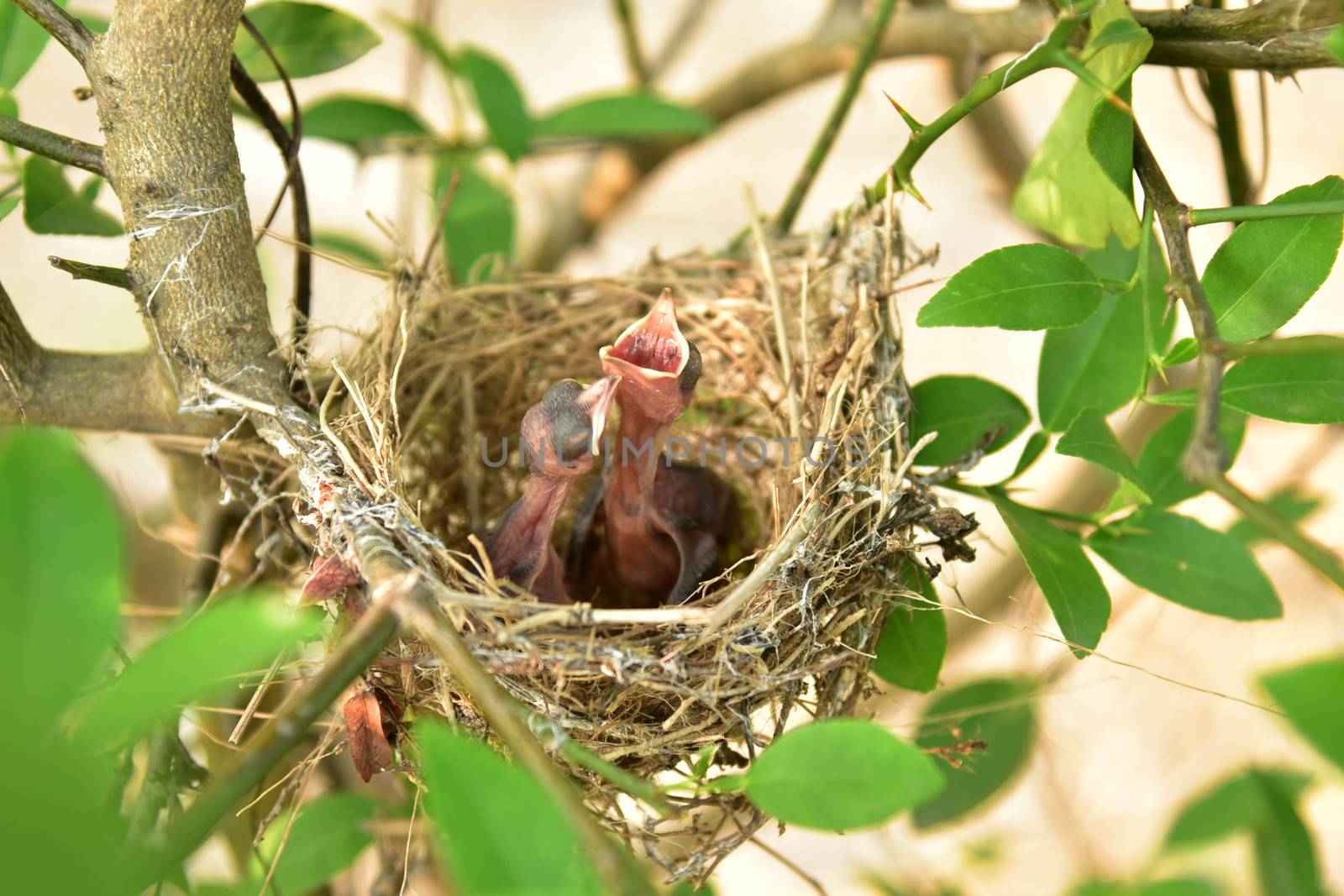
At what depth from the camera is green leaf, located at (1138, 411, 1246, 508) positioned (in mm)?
786

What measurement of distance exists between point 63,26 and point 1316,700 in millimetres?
664

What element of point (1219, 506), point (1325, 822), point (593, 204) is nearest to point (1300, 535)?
point (593, 204)

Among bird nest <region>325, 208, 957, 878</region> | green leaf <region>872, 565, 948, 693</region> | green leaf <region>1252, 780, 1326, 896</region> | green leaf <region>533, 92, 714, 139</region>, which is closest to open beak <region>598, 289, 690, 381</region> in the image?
bird nest <region>325, 208, 957, 878</region>

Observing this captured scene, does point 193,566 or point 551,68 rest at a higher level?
point 551,68

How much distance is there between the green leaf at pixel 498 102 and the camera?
1088 mm

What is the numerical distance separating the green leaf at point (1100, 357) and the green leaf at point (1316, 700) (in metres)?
0.47

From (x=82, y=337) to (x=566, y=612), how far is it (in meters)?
2.06

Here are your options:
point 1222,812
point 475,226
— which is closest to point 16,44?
point 475,226

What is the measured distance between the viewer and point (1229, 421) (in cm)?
79

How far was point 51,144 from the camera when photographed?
0.61 m

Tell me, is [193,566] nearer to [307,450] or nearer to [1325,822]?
[307,450]

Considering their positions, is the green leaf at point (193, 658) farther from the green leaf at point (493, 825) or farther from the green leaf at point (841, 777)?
the green leaf at point (841, 777)

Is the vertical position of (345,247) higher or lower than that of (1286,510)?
higher

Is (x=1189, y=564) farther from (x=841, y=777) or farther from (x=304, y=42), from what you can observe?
(x=304, y=42)
